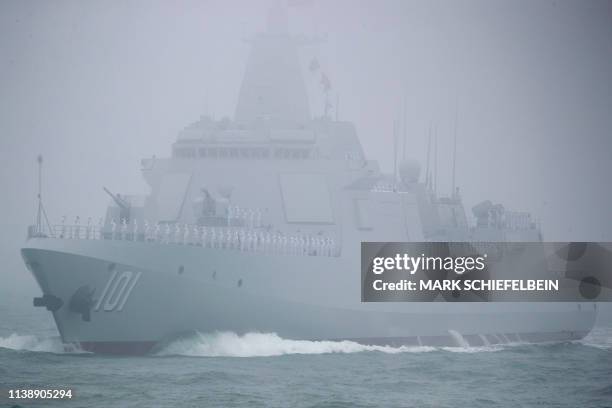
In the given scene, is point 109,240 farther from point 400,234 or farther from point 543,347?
point 543,347

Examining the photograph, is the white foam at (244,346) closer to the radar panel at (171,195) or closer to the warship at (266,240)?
the warship at (266,240)

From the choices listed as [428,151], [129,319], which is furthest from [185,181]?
[428,151]

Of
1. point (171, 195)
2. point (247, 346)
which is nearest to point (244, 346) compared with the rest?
point (247, 346)

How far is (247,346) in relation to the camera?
2969 centimetres

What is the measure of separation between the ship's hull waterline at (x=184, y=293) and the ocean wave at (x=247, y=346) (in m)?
0.19

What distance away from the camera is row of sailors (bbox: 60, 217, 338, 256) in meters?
29.2

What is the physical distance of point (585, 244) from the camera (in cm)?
4272

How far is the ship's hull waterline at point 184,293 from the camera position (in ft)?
91.8

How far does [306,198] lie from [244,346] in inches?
222

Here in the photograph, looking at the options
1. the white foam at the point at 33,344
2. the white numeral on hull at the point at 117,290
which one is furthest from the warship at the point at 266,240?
the white foam at the point at 33,344

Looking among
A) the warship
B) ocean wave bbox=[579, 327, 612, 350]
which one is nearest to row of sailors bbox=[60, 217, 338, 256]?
the warship

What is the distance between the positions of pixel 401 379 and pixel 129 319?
6.99 metres

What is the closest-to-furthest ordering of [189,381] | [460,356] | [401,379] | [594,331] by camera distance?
[189,381]
[401,379]
[460,356]
[594,331]

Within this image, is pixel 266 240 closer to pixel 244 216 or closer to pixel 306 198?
pixel 244 216
